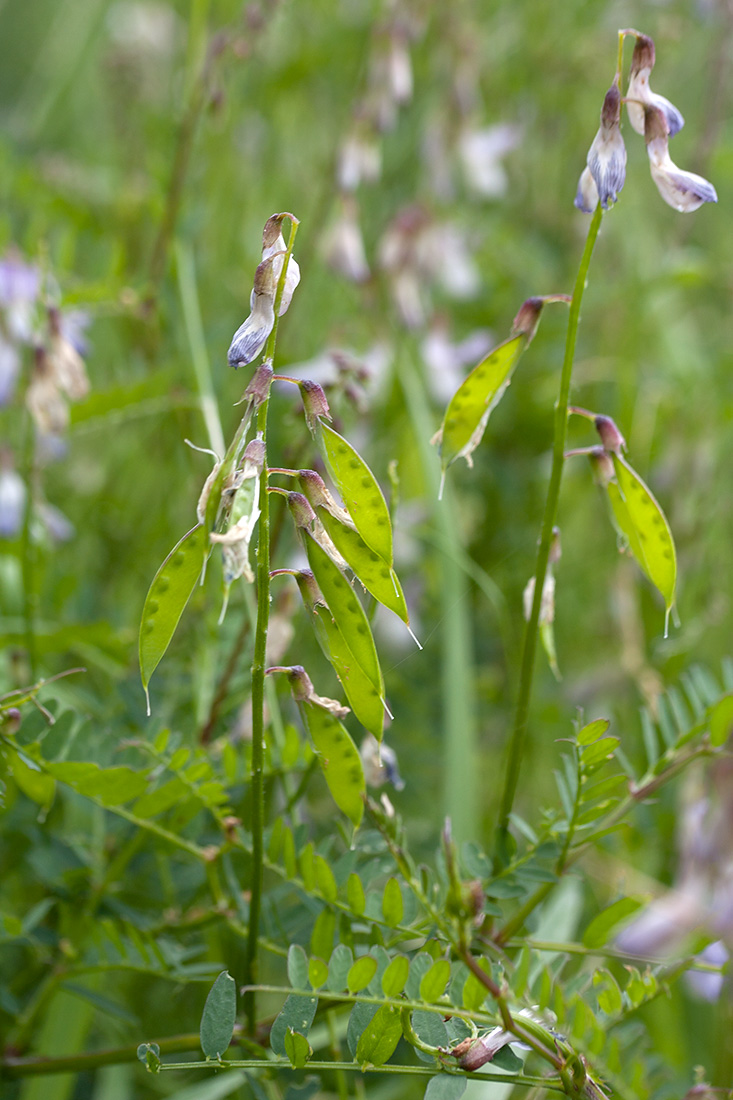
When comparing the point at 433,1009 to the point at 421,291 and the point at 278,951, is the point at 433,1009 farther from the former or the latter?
the point at 421,291

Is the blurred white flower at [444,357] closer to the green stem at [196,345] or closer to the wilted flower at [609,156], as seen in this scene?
the green stem at [196,345]

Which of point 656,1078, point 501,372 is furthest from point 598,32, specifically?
point 656,1078

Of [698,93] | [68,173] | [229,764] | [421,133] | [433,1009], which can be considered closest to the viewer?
[433,1009]

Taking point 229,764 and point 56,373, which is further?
point 56,373

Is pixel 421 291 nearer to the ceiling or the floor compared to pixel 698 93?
nearer to the floor

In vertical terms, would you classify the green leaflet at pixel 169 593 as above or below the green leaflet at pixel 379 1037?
above

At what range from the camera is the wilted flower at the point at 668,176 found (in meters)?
0.39

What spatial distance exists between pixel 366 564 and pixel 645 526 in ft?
0.43

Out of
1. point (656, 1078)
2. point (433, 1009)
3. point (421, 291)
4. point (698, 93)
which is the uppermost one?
point (698, 93)

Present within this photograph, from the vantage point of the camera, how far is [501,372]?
420 mm

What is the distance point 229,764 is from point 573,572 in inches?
29.3

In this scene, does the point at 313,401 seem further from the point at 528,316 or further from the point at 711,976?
the point at 711,976

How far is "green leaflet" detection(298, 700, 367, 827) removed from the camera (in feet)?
1.28

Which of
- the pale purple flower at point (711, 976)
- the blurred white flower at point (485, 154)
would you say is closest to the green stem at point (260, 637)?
the pale purple flower at point (711, 976)
